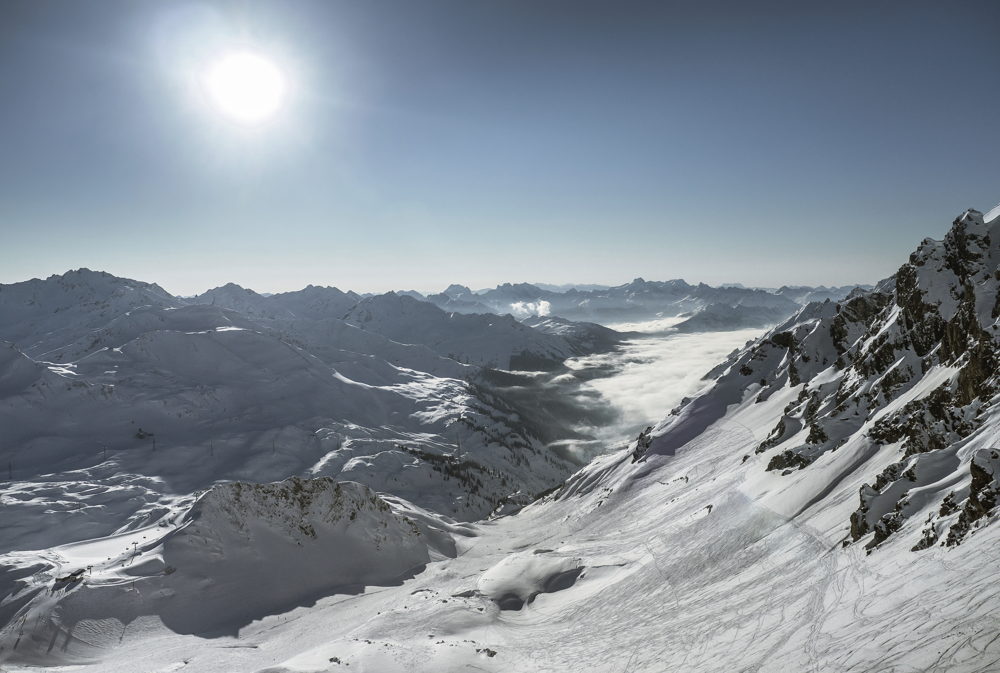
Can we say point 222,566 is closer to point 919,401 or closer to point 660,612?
point 660,612

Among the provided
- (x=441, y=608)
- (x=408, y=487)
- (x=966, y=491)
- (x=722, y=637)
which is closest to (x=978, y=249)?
(x=966, y=491)

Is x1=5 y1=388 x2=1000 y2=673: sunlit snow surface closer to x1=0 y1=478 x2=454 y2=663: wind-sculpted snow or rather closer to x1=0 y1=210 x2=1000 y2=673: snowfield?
x1=0 y1=210 x2=1000 y2=673: snowfield

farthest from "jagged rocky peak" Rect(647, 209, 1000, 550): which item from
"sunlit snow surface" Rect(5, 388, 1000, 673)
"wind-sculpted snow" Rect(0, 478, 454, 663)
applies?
"wind-sculpted snow" Rect(0, 478, 454, 663)

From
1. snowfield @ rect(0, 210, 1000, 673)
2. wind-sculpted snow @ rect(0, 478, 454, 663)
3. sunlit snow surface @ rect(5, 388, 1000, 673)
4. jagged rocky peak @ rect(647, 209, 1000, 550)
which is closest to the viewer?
sunlit snow surface @ rect(5, 388, 1000, 673)

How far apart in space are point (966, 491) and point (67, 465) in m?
238

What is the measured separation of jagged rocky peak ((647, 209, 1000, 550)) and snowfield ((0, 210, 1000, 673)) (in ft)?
0.61

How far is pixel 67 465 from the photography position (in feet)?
590

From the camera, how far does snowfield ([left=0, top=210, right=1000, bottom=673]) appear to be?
71.4 ft

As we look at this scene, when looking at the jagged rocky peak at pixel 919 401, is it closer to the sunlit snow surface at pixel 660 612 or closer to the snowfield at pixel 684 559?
the snowfield at pixel 684 559

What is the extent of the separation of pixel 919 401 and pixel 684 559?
68.9 ft

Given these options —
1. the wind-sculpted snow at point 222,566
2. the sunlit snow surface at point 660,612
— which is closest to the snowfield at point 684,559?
the sunlit snow surface at point 660,612

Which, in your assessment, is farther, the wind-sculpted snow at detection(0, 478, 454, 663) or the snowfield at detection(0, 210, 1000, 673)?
the wind-sculpted snow at detection(0, 478, 454, 663)

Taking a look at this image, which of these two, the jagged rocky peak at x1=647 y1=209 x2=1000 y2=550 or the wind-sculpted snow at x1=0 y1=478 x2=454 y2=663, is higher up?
the jagged rocky peak at x1=647 y1=209 x2=1000 y2=550

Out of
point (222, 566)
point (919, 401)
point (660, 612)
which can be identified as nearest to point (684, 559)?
point (660, 612)
